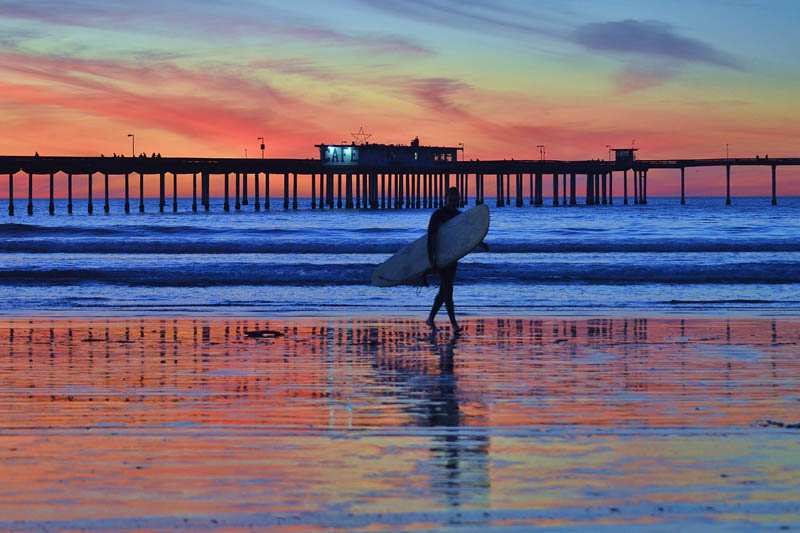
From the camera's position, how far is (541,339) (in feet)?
42.2

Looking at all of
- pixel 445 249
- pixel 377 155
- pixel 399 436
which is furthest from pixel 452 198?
pixel 377 155

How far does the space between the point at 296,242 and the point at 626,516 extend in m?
48.8

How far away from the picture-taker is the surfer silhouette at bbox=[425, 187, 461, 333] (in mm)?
14445

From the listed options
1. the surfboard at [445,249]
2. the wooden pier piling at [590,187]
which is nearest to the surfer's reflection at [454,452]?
the surfboard at [445,249]

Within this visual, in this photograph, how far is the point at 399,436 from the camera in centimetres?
689

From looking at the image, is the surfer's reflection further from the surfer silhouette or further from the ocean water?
the ocean water

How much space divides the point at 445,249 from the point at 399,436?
8199 millimetres

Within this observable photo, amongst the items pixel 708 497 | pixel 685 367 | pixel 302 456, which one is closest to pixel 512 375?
pixel 685 367

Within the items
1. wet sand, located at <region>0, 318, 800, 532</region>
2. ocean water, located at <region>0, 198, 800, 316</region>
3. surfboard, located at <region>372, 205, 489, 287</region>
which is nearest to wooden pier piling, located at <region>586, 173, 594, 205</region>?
ocean water, located at <region>0, 198, 800, 316</region>

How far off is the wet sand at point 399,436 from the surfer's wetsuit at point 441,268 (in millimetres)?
2157

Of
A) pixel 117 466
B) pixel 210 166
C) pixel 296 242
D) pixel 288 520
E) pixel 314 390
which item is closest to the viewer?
pixel 288 520

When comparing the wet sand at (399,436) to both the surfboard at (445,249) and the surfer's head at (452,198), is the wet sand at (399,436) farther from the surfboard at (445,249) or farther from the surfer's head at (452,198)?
the surfboard at (445,249)

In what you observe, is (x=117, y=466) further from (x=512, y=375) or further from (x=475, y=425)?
(x=512, y=375)

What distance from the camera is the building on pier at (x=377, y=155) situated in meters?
125
